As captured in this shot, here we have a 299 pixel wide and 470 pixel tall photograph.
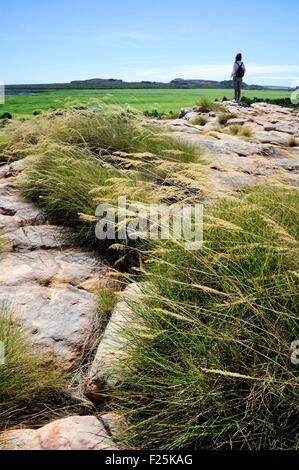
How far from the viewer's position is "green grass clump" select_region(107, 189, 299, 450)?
6.75 feet

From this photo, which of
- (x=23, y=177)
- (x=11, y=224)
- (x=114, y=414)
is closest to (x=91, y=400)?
(x=114, y=414)

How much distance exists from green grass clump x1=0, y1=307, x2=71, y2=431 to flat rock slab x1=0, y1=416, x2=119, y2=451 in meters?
Answer: 0.13

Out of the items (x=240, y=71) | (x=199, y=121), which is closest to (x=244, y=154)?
(x=199, y=121)

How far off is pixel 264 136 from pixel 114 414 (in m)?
8.46

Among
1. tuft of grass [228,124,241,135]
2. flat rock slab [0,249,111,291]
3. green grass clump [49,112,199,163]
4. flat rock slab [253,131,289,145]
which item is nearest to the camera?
flat rock slab [0,249,111,291]

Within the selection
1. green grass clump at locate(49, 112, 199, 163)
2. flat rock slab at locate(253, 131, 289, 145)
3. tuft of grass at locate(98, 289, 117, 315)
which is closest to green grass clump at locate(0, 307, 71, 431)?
tuft of grass at locate(98, 289, 117, 315)

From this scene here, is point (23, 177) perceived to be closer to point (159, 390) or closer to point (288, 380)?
point (159, 390)

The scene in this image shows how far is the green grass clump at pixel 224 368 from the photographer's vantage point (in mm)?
2059

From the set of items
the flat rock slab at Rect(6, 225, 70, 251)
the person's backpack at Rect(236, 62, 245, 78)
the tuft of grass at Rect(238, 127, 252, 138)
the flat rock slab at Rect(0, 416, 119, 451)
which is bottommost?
the flat rock slab at Rect(0, 416, 119, 451)

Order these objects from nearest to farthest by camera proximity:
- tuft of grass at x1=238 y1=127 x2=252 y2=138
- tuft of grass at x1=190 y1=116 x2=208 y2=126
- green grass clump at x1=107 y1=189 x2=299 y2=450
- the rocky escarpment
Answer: green grass clump at x1=107 y1=189 x2=299 y2=450 < the rocky escarpment < tuft of grass at x1=238 y1=127 x2=252 y2=138 < tuft of grass at x1=190 y1=116 x2=208 y2=126

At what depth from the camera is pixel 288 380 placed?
6.53ft

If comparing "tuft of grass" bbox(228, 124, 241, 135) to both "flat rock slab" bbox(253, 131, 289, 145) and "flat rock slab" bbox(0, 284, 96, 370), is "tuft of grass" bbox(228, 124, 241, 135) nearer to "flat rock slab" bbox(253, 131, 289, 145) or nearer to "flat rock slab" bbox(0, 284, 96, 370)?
"flat rock slab" bbox(253, 131, 289, 145)

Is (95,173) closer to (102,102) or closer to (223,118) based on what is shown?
(102,102)

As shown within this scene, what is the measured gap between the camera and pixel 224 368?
7.07ft
